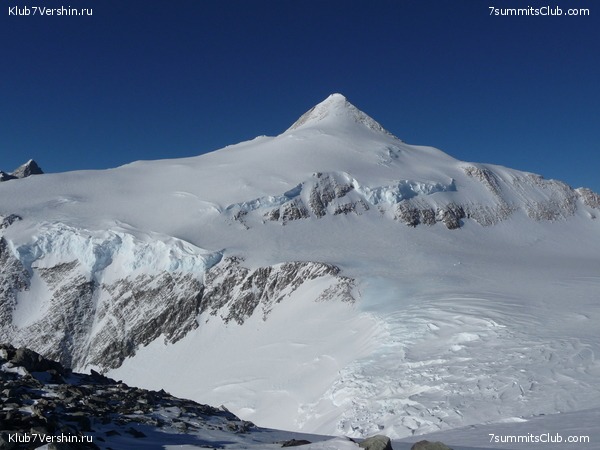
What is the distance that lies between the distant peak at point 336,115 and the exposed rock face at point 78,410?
9931cm

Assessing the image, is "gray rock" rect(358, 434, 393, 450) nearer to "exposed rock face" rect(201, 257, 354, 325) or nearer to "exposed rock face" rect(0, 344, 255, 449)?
"exposed rock face" rect(0, 344, 255, 449)

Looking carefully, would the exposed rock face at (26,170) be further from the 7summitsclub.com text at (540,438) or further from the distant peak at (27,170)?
the 7summitsclub.com text at (540,438)

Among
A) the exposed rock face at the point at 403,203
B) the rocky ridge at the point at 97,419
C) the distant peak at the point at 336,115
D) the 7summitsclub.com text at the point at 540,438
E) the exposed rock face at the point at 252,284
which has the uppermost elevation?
the distant peak at the point at 336,115

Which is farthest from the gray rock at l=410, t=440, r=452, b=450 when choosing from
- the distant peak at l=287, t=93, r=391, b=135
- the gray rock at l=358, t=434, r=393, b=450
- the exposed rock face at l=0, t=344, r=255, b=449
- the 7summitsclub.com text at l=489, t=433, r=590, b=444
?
the distant peak at l=287, t=93, r=391, b=135

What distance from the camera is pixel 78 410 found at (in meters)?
14.3

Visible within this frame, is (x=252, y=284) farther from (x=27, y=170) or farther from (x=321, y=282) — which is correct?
(x=27, y=170)

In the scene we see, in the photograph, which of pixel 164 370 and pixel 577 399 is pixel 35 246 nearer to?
pixel 164 370

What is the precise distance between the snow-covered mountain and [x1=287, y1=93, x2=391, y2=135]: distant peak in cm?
974

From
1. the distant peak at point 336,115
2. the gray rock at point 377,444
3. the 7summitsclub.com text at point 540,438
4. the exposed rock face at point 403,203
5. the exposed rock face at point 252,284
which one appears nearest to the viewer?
the gray rock at point 377,444

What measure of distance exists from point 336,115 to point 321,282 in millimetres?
72754

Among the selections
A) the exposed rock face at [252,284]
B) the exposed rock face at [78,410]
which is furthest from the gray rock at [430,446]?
the exposed rock face at [252,284]

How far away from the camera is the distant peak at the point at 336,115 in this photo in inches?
4594

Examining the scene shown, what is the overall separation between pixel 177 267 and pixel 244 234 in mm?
9919

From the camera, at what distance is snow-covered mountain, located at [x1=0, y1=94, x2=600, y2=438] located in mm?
30042
